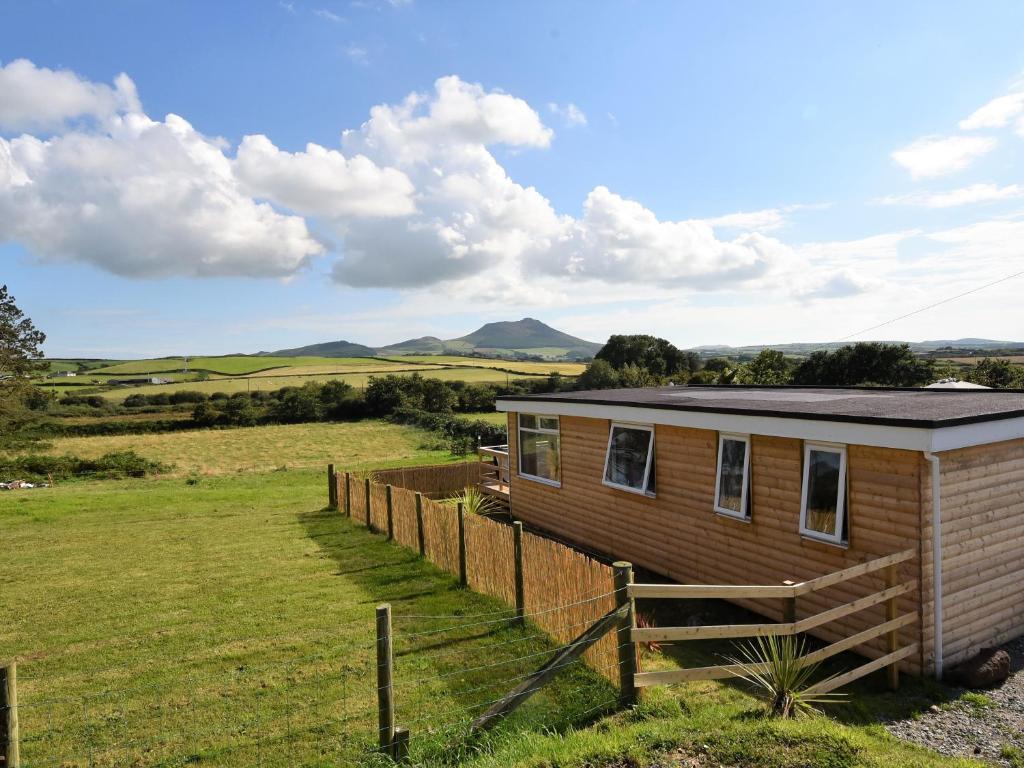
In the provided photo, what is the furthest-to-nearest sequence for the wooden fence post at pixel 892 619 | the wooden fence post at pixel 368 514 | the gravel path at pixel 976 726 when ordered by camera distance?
the wooden fence post at pixel 368 514
the wooden fence post at pixel 892 619
the gravel path at pixel 976 726

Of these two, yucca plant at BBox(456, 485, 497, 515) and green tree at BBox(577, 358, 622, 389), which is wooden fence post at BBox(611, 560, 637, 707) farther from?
green tree at BBox(577, 358, 622, 389)

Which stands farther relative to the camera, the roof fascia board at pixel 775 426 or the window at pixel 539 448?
the window at pixel 539 448

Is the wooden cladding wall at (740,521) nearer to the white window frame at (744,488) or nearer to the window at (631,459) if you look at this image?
the white window frame at (744,488)

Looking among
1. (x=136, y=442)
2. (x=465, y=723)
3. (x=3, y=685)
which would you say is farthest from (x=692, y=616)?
(x=136, y=442)

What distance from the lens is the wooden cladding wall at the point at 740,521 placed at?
7.17 metres

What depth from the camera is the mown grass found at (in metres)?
5.75

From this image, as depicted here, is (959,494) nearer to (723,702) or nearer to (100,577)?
(723,702)

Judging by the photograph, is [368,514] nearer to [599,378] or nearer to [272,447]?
[272,447]

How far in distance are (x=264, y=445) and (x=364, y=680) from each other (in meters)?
36.3

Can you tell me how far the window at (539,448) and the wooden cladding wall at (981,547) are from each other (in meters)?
7.77

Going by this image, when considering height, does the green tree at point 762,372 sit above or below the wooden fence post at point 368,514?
above

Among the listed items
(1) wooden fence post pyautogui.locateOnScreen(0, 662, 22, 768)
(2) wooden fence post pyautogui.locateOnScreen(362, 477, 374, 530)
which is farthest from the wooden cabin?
(1) wooden fence post pyautogui.locateOnScreen(0, 662, 22, 768)

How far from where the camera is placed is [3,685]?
4.19 metres

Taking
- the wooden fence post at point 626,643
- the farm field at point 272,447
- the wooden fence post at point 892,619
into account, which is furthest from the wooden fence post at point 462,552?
the farm field at point 272,447
